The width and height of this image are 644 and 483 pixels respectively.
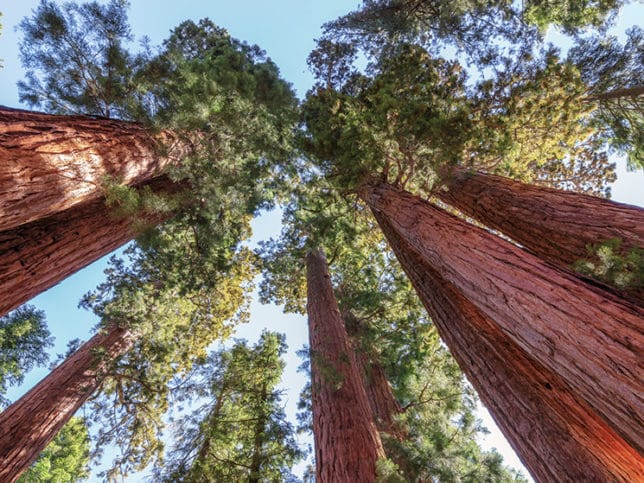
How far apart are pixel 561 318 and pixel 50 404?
7.96 meters

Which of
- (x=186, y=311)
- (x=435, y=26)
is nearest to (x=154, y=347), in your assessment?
(x=186, y=311)

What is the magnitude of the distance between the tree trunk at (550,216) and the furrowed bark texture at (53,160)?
471cm

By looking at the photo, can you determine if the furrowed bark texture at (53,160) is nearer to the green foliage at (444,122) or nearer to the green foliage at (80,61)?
the green foliage at (80,61)

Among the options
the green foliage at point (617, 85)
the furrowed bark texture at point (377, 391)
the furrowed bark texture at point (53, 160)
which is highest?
the green foliage at point (617, 85)

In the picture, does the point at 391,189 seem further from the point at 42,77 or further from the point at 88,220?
the point at 42,77

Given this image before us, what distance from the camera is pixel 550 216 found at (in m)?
4.33

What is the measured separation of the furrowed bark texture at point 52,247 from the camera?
366 cm

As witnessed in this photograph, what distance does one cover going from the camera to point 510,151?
235 inches

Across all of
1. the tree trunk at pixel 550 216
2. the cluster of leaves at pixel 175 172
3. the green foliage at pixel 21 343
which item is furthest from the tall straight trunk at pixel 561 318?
the green foliage at pixel 21 343

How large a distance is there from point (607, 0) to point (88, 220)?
11.4 meters

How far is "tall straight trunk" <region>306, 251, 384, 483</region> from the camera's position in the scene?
3746 millimetres

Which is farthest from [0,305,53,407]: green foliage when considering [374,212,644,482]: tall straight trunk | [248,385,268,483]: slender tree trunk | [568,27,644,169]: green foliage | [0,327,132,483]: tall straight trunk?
[568,27,644,169]: green foliage

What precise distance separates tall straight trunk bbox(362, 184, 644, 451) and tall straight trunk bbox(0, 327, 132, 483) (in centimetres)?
683

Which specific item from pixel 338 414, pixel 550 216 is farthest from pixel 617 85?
pixel 338 414
